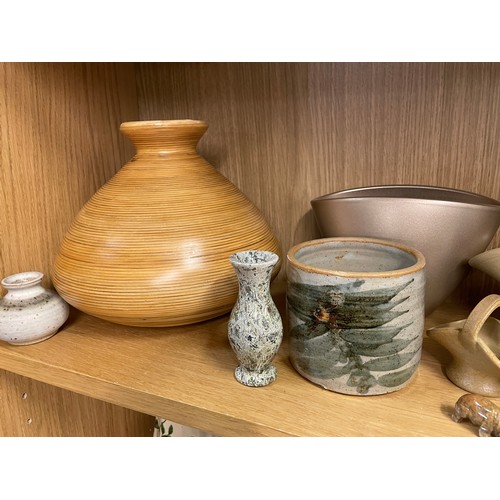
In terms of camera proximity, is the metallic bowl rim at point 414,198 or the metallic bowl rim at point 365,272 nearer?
the metallic bowl rim at point 365,272

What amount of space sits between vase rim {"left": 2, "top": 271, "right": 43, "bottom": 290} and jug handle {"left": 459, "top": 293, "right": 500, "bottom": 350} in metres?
0.51

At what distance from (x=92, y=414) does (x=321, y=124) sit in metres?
0.62

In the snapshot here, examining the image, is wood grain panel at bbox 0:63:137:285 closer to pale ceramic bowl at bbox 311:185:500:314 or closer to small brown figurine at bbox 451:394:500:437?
pale ceramic bowl at bbox 311:185:500:314

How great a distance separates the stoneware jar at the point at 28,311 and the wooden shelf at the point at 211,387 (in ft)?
0.06

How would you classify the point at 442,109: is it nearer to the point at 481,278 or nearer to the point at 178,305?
the point at 481,278

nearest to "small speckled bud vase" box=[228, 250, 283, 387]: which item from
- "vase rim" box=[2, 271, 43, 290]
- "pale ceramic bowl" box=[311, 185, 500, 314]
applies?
"pale ceramic bowl" box=[311, 185, 500, 314]

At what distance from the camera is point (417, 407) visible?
44cm

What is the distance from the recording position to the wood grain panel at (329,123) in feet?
2.10

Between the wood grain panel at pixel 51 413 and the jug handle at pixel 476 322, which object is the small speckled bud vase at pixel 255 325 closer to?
the jug handle at pixel 476 322

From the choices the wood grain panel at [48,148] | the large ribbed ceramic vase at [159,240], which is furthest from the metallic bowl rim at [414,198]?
the wood grain panel at [48,148]

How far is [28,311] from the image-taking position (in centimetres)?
55

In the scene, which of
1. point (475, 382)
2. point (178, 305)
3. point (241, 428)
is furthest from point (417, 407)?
point (178, 305)

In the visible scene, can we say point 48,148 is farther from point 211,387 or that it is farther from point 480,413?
point 480,413

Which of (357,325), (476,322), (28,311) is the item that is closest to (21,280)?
(28,311)
